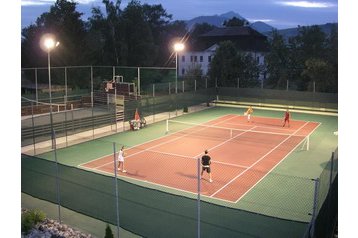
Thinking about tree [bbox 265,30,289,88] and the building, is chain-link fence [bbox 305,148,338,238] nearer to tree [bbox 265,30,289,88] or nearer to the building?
tree [bbox 265,30,289,88]

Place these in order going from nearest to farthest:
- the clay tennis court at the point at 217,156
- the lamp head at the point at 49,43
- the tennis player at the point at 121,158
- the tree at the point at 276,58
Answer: the clay tennis court at the point at 217,156
the tennis player at the point at 121,158
the lamp head at the point at 49,43
the tree at the point at 276,58

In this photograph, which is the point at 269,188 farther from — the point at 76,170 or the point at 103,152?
the point at 103,152

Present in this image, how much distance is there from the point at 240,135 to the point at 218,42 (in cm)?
4746

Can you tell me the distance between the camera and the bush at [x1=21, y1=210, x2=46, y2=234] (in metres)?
10.3

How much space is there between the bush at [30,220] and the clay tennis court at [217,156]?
5529 mm

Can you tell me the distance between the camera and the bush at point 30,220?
10.3 m

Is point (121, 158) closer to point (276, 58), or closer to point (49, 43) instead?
point (49, 43)

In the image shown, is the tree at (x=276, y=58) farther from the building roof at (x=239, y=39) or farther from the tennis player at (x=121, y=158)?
the tennis player at (x=121, y=158)

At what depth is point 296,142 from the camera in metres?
22.8

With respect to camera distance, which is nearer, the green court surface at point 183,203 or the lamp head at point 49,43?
the green court surface at point 183,203

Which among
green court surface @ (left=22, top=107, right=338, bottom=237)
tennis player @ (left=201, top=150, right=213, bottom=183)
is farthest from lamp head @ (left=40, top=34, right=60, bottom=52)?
tennis player @ (left=201, top=150, right=213, bottom=183)

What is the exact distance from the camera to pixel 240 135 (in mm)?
24547

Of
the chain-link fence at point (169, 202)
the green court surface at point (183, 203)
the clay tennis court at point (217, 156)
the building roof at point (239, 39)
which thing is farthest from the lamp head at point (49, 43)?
the building roof at point (239, 39)

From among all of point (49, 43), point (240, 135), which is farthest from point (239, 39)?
point (49, 43)
